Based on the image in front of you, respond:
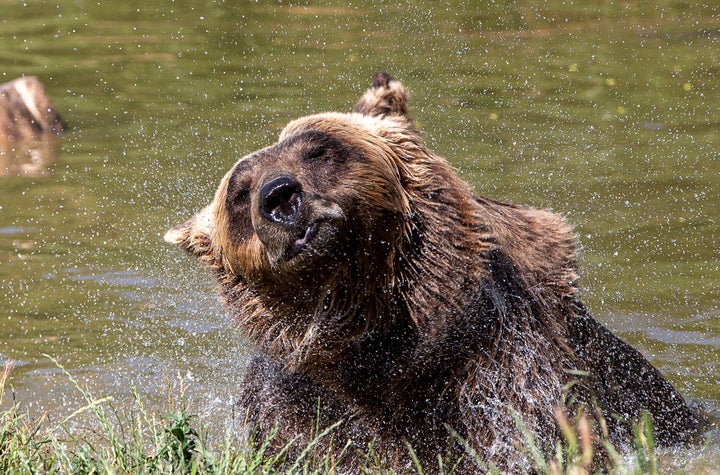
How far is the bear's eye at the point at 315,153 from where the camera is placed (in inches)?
177

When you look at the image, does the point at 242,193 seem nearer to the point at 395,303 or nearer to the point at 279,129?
the point at 395,303

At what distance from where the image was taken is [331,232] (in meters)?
4.28

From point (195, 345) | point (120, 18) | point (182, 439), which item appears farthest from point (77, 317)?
point (120, 18)

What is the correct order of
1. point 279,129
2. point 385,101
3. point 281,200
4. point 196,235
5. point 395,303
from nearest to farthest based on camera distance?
point 281,200 < point 395,303 < point 196,235 < point 385,101 < point 279,129

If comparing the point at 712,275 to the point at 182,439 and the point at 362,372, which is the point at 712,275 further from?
the point at 182,439

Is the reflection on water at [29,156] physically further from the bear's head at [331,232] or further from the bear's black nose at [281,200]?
the bear's black nose at [281,200]

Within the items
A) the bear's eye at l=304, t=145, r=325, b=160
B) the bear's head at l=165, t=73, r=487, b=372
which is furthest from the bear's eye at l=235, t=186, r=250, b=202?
the bear's eye at l=304, t=145, r=325, b=160

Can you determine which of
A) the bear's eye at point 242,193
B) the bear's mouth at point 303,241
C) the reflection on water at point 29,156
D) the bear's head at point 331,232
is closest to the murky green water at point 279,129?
the reflection on water at point 29,156

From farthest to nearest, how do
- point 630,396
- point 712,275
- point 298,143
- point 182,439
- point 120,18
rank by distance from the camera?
point 120,18 < point 712,275 < point 630,396 < point 298,143 < point 182,439

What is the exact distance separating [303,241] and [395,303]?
2.08 feet

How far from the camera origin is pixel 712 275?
8.28 meters

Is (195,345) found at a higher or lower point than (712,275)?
lower

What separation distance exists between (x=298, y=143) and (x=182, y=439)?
1.33 m

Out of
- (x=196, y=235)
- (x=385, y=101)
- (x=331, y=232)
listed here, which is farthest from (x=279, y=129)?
(x=331, y=232)
